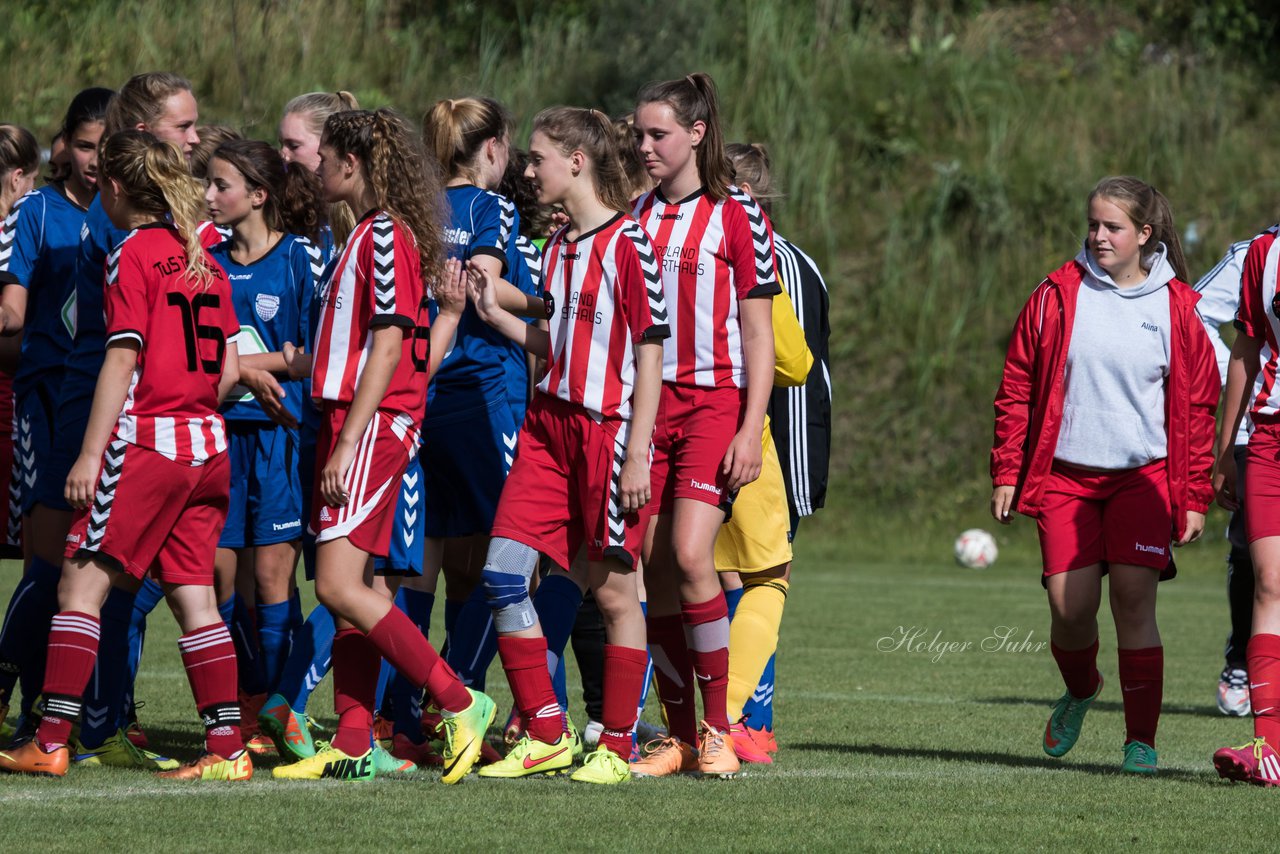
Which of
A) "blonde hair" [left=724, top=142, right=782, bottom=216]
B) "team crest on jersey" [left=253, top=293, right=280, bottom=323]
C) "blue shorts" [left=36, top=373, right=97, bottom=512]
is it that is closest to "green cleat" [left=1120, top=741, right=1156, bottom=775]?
"blonde hair" [left=724, top=142, right=782, bottom=216]

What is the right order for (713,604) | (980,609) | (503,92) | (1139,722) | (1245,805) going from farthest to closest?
(503,92), (980,609), (1139,722), (713,604), (1245,805)

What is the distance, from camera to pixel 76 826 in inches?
169

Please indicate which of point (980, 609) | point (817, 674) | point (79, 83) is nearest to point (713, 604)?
point (817, 674)

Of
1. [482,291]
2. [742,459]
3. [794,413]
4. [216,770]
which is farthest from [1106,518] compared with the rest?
[216,770]

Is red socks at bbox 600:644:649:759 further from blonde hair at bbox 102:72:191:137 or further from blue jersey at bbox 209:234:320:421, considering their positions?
blonde hair at bbox 102:72:191:137

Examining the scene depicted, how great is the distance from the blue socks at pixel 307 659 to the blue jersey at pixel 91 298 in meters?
1.03

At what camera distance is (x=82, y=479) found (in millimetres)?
4918

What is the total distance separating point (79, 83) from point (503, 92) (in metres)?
4.68

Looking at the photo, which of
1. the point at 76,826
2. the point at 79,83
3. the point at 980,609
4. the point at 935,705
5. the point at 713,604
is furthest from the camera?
the point at 79,83

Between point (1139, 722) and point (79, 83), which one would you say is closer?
point (1139, 722)

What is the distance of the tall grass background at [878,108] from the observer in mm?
18359

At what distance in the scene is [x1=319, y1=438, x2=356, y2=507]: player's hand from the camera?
496 centimetres

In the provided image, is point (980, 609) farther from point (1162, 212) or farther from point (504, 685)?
point (1162, 212)

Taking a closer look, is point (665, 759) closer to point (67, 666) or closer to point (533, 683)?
point (533, 683)
